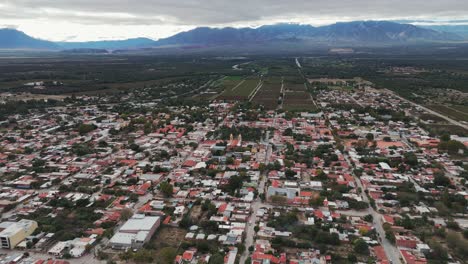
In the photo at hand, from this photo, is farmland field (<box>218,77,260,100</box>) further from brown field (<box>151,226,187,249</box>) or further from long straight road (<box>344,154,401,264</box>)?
brown field (<box>151,226,187,249</box>)

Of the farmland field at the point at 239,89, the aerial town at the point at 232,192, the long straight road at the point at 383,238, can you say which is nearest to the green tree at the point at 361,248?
the aerial town at the point at 232,192

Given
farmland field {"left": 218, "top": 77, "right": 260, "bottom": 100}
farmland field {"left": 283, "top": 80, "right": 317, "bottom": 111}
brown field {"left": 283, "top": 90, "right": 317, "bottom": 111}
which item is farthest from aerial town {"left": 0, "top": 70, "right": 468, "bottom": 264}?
farmland field {"left": 218, "top": 77, "right": 260, "bottom": 100}

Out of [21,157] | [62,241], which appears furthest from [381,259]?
[21,157]

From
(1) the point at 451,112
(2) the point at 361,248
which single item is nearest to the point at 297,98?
(1) the point at 451,112

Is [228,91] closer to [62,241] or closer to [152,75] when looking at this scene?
[152,75]

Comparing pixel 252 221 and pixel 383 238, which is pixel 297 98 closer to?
pixel 252 221

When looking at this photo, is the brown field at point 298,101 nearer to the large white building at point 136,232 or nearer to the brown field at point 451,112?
the brown field at point 451,112
